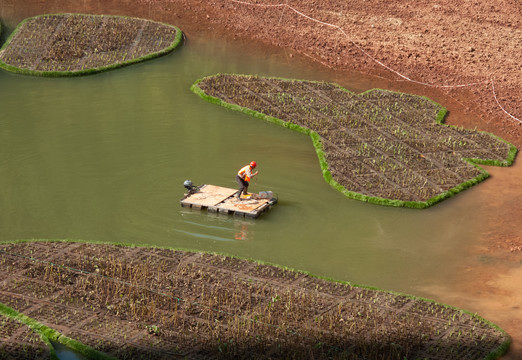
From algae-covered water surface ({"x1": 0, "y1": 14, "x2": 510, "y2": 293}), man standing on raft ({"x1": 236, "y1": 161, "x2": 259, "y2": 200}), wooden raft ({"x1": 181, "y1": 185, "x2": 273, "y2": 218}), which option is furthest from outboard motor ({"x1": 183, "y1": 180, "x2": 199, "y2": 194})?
man standing on raft ({"x1": 236, "y1": 161, "x2": 259, "y2": 200})

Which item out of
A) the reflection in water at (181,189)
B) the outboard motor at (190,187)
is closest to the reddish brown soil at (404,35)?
the reflection in water at (181,189)

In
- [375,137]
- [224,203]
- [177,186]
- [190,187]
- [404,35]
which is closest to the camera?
[224,203]

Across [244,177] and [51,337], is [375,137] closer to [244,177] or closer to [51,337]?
[244,177]

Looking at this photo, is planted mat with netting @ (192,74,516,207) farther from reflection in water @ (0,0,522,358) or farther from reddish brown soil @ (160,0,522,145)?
reddish brown soil @ (160,0,522,145)

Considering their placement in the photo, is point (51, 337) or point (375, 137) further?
point (375, 137)

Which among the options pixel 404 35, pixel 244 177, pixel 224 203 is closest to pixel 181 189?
pixel 224 203

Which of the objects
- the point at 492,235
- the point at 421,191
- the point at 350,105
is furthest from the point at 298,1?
the point at 492,235
